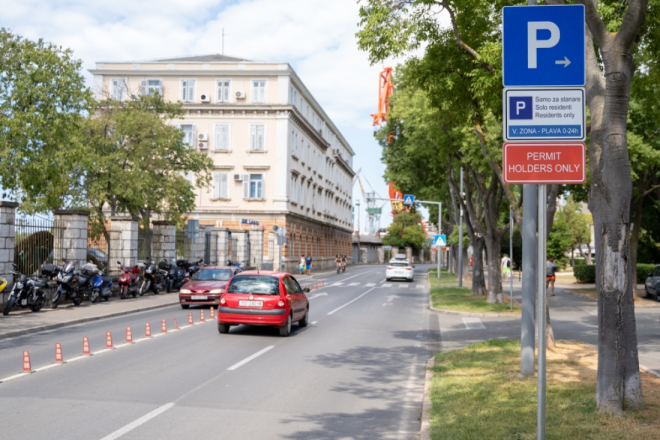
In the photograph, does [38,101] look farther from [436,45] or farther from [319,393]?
[319,393]

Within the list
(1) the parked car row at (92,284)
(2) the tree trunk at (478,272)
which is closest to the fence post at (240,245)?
(1) the parked car row at (92,284)

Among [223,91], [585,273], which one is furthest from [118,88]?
[585,273]

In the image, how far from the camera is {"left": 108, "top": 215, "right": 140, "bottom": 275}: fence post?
27469 millimetres

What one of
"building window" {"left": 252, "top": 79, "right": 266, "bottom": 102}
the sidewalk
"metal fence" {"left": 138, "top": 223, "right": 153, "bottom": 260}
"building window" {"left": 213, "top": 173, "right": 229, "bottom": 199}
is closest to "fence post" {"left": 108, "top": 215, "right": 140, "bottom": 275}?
the sidewalk

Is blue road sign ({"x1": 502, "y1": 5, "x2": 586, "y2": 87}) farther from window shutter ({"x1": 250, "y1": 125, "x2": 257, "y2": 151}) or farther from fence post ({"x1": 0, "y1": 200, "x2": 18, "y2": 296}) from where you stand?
window shutter ({"x1": 250, "y1": 125, "x2": 257, "y2": 151})

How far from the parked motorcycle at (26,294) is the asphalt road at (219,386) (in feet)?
8.86

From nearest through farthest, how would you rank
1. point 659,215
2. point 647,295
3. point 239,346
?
point 239,346
point 647,295
point 659,215

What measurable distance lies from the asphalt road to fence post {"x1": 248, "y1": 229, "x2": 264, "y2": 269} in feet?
124

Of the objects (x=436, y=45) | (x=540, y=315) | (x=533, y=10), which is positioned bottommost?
(x=540, y=315)

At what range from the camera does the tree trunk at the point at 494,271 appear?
2398 centimetres

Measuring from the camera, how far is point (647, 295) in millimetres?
31375

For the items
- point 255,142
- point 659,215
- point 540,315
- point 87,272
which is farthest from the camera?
point 255,142

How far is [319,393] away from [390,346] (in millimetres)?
5298

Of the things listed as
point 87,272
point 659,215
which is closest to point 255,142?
point 659,215
